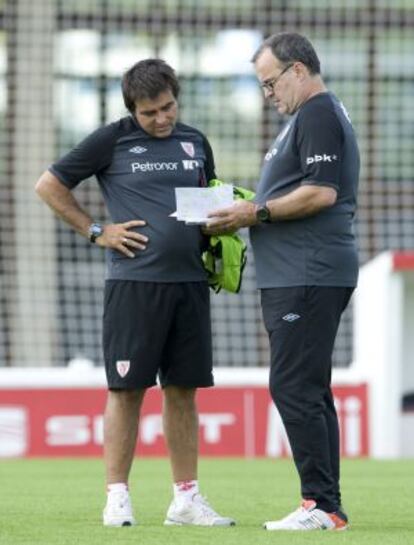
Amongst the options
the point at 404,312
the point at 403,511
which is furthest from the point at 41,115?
the point at 403,511

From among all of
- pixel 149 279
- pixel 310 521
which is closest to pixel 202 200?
pixel 149 279

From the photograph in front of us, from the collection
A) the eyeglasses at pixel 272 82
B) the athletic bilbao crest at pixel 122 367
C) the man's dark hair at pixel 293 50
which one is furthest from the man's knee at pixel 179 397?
the man's dark hair at pixel 293 50

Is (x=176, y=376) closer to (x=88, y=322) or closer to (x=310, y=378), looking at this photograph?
(x=310, y=378)

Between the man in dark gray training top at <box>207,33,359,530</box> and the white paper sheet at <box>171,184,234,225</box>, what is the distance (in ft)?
0.54

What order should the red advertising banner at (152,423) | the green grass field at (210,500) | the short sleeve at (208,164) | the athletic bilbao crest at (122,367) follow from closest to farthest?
the green grass field at (210,500) → the athletic bilbao crest at (122,367) → the short sleeve at (208,164) → the red advertising banner at (152,423)

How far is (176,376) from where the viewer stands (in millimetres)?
8156

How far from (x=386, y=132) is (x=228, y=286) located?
1518cm

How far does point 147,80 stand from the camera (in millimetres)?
7996

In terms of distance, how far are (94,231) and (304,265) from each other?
3.46 ft

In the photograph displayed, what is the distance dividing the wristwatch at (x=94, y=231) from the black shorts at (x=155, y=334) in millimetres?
211

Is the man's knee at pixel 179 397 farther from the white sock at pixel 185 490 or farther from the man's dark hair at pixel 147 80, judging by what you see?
the man's dark hair at pixel 147 80

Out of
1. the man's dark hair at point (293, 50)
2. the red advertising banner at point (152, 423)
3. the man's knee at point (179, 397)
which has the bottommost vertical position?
the red advertising banner at point (152, 423)

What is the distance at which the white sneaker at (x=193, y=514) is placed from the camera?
8102 millimetres

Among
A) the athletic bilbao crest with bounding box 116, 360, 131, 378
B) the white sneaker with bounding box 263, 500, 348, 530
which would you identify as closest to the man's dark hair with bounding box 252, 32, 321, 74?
the athletic bilbao crest with bounding box 116, 360, 131, 378
